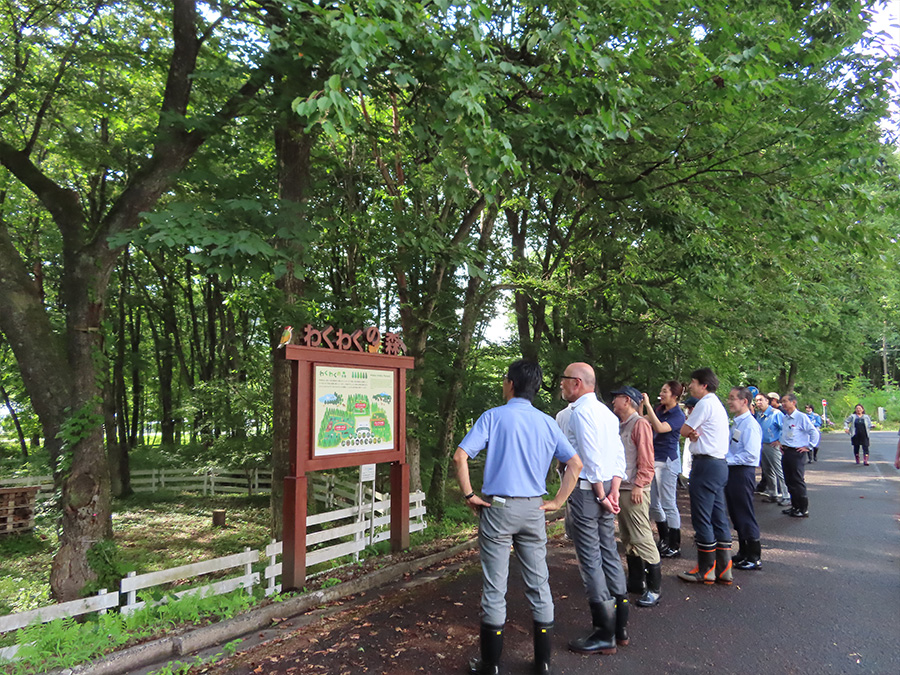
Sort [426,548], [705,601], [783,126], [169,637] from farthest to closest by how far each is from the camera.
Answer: [426,548] → [783,126] → [705,601] → [169,637]

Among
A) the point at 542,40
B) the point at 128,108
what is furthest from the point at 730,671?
the point at 128,108

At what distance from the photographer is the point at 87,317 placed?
253 inches

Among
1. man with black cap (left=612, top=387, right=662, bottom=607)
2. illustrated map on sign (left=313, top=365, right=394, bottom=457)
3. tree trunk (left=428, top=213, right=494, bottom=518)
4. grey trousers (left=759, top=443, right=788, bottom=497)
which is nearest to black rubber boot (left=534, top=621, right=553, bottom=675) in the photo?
man with black cap (left=612, top=387, right=662, bottom=607)

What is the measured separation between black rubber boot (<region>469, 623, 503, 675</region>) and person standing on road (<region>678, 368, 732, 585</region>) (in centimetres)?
286

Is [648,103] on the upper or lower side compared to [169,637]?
upper

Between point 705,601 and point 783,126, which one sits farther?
point 783,126

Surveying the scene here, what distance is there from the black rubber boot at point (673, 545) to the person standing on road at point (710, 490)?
3.62ft

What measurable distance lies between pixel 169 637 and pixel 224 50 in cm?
668

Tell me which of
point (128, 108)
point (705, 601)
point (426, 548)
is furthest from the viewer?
point (128, 108)

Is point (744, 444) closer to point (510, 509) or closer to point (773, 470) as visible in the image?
point (510, 509)

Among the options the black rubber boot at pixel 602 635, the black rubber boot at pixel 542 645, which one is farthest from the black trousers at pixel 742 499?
the black rubber boot at pixel 542 645

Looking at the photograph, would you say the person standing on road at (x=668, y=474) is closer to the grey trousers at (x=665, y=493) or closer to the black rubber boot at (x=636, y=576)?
the grey trousers at (x=665, y=493)

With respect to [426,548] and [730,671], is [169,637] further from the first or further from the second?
[730,671]

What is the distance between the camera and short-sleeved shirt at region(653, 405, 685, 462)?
7027 mm
